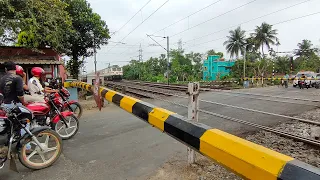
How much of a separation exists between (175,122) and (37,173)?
235 centimetres

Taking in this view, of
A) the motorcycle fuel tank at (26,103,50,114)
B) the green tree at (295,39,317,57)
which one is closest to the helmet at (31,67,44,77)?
the motorcycle fuel tank at (26,103,50,114)

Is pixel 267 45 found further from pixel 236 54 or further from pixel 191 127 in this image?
pixel 191 127

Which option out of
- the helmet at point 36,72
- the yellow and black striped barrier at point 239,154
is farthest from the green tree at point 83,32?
the yellow and black striped barrier at point 239,154

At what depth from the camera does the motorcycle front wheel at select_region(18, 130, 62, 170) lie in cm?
326

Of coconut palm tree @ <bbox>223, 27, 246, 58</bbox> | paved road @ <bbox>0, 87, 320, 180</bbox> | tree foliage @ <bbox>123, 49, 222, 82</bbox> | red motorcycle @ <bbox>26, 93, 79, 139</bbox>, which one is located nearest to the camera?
paved road @ <bbox>0, 87, 320, 180</bbox>

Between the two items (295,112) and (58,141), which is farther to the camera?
(295,112)

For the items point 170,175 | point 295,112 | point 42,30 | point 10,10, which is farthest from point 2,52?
point 295,112

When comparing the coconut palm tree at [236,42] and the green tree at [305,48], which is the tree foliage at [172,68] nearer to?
the coconut palm tree at [236,42]

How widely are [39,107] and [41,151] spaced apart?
1.14 m

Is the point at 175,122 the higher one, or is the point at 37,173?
the point at 175,122

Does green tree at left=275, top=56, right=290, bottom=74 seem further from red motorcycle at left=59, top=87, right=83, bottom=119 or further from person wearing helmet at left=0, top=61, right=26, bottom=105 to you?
person wearing helmet at left=0, top=61, right=26, bottom=105

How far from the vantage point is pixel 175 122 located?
2.13m

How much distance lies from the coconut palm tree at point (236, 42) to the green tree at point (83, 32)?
35.6 metres

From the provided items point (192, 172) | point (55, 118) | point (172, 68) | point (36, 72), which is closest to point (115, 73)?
point (172, 68)
